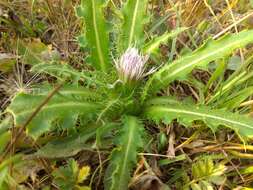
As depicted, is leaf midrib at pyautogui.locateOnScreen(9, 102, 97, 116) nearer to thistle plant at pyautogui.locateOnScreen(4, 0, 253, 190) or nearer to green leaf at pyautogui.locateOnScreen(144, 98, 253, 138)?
thistle plant at pyautogui.locateOnScreen(4, 0, 253, 190)

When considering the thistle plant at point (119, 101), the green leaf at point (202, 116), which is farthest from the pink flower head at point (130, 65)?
the green leaf at point (202, 116)

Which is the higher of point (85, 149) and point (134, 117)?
point (134, 117)

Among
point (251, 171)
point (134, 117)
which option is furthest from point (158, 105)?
point (251, 171)

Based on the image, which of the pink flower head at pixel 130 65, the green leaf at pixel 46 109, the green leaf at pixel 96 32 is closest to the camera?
the green leaf at pixel 46 109

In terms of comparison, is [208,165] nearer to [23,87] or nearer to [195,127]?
[195,127]

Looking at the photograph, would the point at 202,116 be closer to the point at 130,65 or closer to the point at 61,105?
the point at 130,65

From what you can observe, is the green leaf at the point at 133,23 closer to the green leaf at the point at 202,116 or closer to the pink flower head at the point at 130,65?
the pink flower head at the point at 130,65

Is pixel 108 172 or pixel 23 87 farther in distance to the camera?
pixel 23 87
